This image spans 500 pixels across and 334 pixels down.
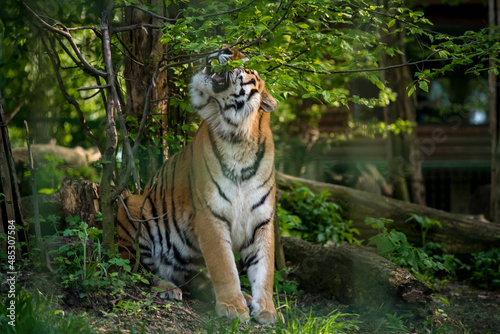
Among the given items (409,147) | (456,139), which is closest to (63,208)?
(409,147)

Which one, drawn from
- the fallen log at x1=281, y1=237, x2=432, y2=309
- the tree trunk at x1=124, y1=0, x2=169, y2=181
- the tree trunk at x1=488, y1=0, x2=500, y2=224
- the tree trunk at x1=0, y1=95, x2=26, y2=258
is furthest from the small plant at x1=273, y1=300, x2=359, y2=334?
the tree trunk at x1=488, y1=0, x2=500, y2=224

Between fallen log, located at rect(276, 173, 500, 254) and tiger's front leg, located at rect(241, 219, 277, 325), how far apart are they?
2.66 m

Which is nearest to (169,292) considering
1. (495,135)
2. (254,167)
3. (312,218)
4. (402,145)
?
(254,167)

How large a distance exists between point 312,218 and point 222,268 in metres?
2.58

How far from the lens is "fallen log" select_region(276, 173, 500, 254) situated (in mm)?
5855

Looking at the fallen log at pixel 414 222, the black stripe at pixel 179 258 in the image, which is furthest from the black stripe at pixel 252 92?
the fallen log at pixel 414 222

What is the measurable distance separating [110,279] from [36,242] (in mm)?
570

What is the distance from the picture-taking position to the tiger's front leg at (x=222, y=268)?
3.50m

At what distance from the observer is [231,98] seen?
367 centimetres

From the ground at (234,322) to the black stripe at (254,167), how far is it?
0.87 meters

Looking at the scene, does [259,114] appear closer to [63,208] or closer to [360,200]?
[63,208]

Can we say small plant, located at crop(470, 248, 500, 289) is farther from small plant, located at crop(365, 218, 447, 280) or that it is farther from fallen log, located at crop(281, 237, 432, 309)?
fallen log, located at crop(281, 237, 432, 309)

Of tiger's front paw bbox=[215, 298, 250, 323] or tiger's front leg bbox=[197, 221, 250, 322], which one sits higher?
tiger's front leg bbox=[197, 221, 250, 322]

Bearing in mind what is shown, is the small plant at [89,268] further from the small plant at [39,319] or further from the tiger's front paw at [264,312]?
the tiger's front paw at [264,312]
